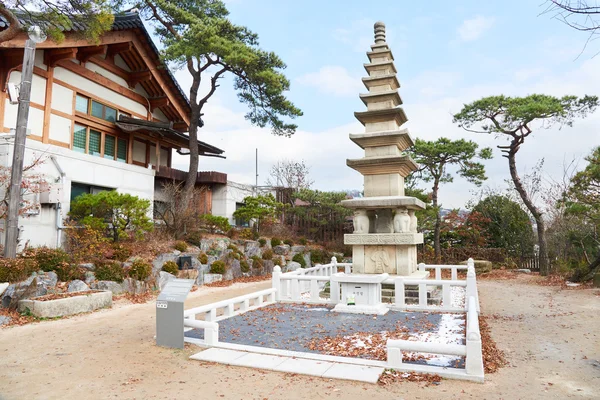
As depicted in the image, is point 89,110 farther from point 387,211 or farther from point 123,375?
point 123,375

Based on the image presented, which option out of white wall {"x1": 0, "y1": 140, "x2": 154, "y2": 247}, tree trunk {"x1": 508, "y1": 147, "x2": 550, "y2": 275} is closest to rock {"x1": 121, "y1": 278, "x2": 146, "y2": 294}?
white wall {"x1": 0, "y1": 140, "x2": 154, "y2": 247}

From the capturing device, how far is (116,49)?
18469mm

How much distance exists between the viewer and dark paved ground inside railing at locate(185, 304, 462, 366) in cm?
738

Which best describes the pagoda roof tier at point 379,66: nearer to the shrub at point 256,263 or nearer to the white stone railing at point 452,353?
the white stone railing at point 452,353

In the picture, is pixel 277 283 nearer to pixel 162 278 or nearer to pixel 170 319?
pixel 162 278

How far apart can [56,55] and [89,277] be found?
9.04 meters

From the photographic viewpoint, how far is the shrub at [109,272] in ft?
39.4

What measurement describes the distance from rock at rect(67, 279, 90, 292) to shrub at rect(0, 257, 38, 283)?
102cm

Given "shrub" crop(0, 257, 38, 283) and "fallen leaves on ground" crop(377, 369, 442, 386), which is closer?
"fallen leaves on ground" crop(377, 369, 442, 386)

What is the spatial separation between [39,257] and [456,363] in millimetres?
10853

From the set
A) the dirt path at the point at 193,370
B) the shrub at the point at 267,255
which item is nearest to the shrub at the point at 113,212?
the dirt path at the point at 193,370

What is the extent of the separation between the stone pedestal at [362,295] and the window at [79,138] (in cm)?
1298

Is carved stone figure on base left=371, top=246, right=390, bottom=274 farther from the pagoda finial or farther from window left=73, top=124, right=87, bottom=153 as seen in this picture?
window left=73, top=124, right=87, bottom=153

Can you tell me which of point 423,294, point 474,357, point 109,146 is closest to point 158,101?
point 109,146
